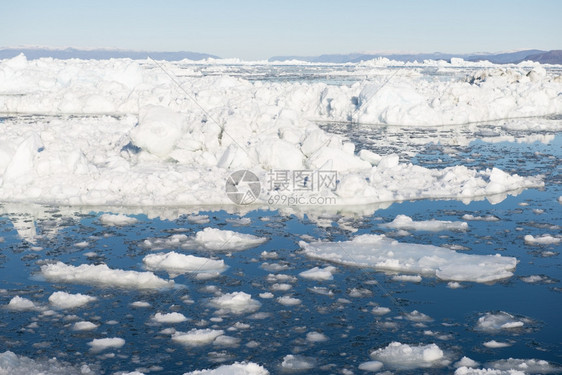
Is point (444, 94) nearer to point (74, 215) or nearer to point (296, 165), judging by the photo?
point (296, 165)

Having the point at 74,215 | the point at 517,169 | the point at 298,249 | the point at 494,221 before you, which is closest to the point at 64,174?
the point at 74,215

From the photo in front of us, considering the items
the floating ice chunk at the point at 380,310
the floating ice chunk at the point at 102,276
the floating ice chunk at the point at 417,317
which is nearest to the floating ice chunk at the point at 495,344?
the floating ice chunk at the point at 417,317

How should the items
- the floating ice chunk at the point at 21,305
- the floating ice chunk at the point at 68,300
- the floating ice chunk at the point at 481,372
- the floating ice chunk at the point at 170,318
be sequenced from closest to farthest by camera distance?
the floating ice chunk at the point at 481,372, the floating ice chunk at the point at 170,318, the floating ice chunk at the point at 21,305, the floating ice chunk at the point at 68,300

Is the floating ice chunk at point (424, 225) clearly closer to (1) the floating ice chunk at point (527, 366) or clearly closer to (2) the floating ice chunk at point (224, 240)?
(2) the floating ice chunk at point (224, 240)

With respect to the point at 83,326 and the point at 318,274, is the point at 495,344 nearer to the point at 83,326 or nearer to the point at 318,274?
the point at 318,274

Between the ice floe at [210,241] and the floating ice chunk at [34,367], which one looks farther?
the ice floe at [210,241]

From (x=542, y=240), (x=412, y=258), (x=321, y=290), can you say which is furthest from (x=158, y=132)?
(x=542, y=240)

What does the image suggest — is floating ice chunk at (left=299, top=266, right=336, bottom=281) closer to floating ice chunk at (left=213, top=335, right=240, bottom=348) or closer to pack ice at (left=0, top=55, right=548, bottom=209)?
floating ice chunk at (left=213, top=335, right=240, bottom=348)
